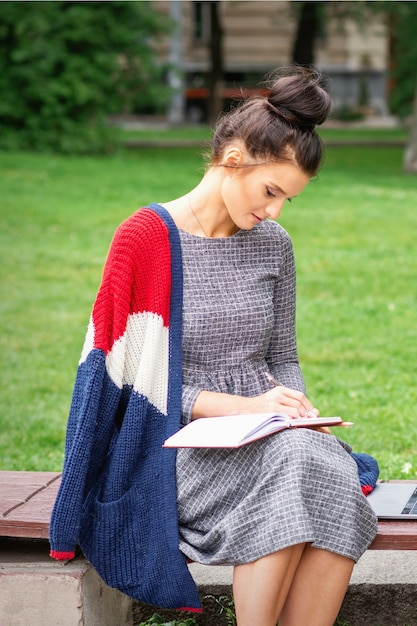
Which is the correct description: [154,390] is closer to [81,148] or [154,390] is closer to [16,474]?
[16,474]

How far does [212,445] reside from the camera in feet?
8.86

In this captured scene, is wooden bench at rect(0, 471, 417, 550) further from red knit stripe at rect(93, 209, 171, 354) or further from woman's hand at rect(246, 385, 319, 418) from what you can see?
red knit stripe at rect(93, 209, 171, 354)

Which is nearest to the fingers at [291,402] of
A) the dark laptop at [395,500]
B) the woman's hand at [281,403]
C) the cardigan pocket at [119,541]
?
the woman's hand at [281,403]

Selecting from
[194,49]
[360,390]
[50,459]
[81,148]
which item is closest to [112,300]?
[50,459]

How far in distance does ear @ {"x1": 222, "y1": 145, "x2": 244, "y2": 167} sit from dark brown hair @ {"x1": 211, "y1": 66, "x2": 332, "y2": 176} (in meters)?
0.02

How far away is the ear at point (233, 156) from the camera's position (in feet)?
A: 9.74

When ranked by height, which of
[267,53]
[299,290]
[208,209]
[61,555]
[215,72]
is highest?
[208,209]

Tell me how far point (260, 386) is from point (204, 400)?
196 millimetres

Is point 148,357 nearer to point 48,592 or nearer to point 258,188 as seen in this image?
point 258,188

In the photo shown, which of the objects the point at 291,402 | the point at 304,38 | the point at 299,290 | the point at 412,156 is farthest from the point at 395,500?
the point at 304,38

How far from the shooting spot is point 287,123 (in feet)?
9.65

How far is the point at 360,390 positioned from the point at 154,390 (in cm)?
327

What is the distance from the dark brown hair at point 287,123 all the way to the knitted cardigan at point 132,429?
327 mm

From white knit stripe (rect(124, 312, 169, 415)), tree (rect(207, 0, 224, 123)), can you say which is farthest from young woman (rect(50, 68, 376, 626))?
tree (rect(207, 0, 224, 123))
